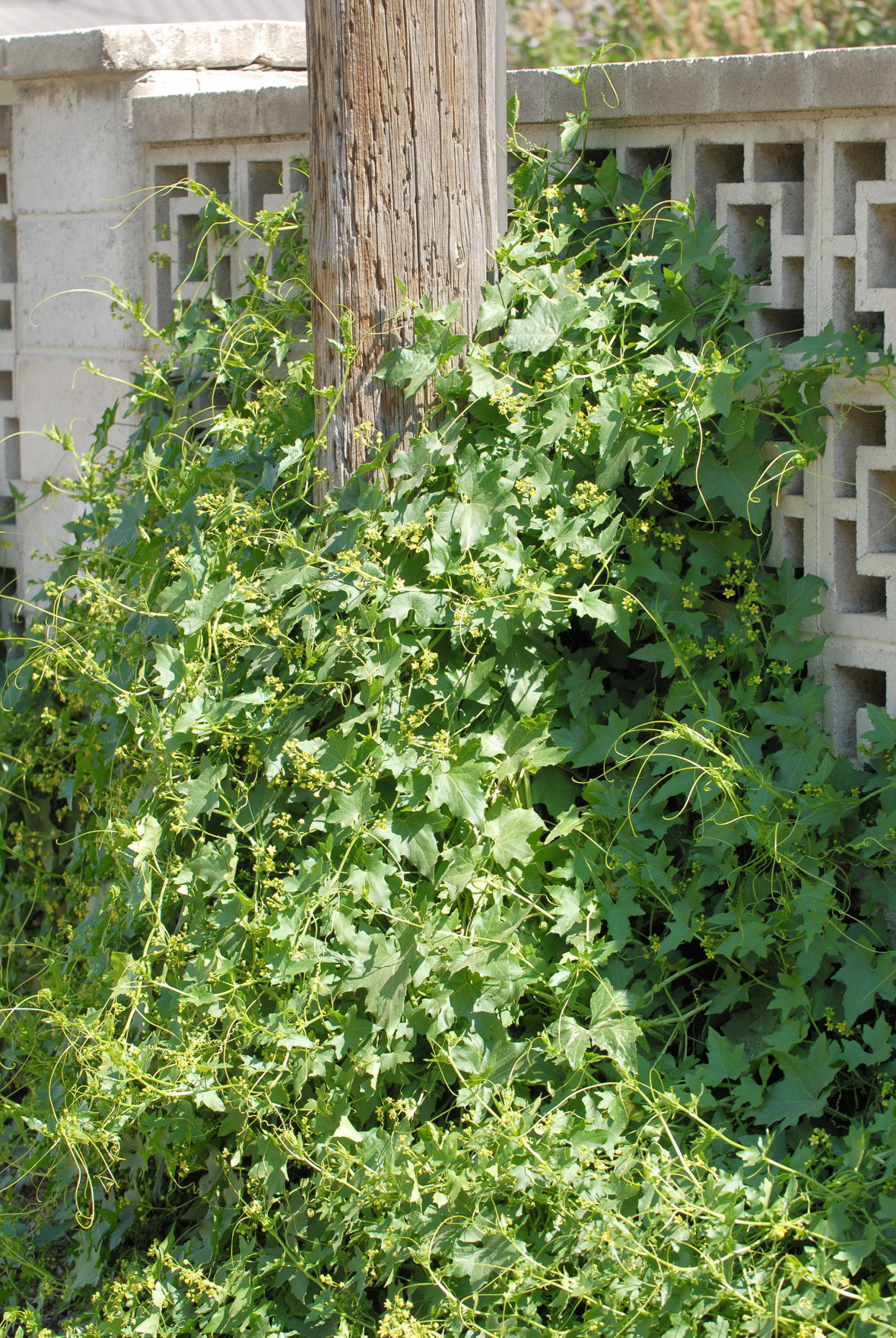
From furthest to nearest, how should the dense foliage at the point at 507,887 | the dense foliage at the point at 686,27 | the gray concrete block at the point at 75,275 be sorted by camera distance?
the dense foliage at the point at 686,27 → the gray concrete block at the point at 75,275 → the dense foliage at the point at 507,887

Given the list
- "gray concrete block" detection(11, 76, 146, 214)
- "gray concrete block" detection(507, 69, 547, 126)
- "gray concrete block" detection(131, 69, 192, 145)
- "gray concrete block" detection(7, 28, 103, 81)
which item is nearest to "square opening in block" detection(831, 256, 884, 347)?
"gray concrete block" detection(507, 69, 547, 126)

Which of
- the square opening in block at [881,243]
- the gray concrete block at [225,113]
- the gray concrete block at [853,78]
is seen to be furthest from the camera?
the gray concrete block at [225,113]

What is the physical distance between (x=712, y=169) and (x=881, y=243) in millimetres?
497

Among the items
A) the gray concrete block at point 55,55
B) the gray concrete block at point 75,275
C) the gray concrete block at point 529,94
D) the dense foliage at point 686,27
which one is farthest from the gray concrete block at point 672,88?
the dense foliage at point 686,27

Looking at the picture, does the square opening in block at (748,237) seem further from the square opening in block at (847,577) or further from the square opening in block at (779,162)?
the square opening in block at (847,577)

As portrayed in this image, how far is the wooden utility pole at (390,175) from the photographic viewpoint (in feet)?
9.14

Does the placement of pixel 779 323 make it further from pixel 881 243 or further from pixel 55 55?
pixel 55 55

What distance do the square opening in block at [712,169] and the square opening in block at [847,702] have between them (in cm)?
110

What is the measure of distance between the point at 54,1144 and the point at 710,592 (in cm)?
184

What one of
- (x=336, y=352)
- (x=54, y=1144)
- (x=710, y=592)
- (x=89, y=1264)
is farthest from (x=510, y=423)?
(x=89, y=1264)

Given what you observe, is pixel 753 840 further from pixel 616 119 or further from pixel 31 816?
pixel 31 816

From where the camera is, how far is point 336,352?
2.90 meters

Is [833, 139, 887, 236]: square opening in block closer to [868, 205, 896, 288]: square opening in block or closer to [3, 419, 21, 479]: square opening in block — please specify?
[868, 205, 896, 288]: square opening in block

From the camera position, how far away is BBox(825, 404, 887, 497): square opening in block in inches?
111
